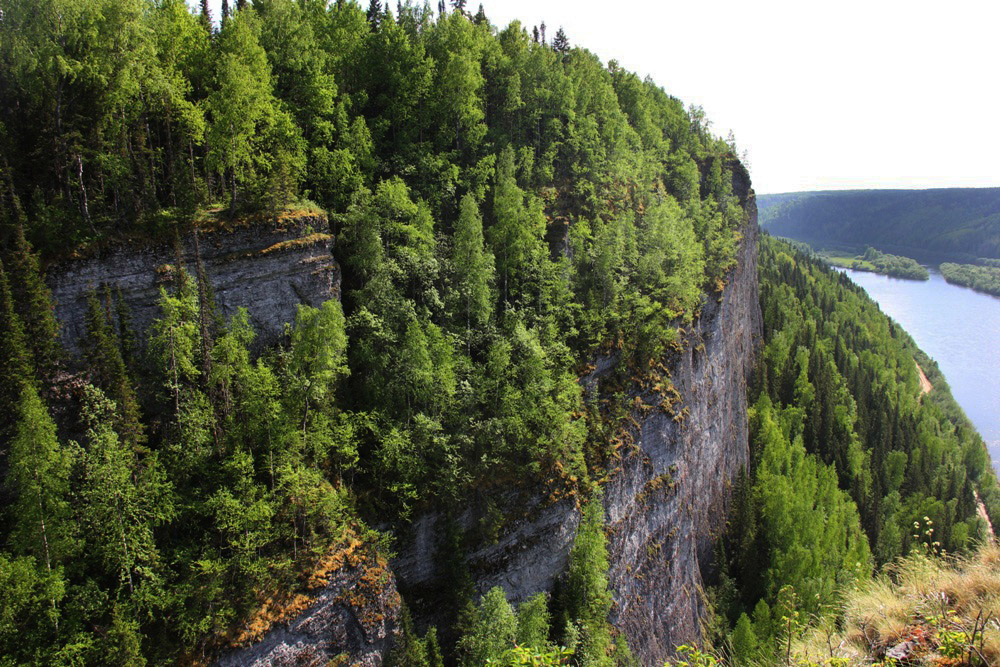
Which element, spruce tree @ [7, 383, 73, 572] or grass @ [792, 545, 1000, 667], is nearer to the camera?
grass @ [792, 545, 1000, 667]

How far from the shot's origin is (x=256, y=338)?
113 feet

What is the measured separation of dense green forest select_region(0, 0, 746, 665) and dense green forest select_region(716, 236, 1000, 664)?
24.3 meters

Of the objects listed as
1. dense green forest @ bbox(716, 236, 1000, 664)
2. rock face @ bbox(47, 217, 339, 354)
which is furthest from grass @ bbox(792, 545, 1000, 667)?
dense green forest @ bbox(716, 236, 1000, 664)

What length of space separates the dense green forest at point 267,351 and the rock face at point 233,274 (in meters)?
0.74

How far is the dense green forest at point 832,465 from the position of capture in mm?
61406

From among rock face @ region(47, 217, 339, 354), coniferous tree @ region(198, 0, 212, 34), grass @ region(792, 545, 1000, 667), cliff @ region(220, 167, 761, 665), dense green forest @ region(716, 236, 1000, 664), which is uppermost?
coniferous tree @ region(198, 0, 212, 34)

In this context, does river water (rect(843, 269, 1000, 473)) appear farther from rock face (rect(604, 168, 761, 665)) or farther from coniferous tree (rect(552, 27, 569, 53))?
coniferous tree (rect(552, 27, 569, 53))

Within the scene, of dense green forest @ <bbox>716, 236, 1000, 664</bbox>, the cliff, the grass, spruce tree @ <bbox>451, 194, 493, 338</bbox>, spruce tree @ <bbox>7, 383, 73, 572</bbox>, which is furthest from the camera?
dense green forest @ <bbox>716, 236, 1000, 664</bbox>

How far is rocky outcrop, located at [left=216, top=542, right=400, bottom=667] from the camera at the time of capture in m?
27.4

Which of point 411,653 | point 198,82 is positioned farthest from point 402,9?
point 411,653

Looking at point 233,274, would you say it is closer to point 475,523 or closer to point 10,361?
point 10,361

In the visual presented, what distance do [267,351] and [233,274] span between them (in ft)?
15.1

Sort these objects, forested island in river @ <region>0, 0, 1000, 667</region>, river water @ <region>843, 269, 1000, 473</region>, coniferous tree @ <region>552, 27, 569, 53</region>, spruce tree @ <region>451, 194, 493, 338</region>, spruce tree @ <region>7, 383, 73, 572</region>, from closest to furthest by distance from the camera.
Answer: spruce tree @ <region>7, 383, 73, 572</region>
forested island in river @ <region>0, 0, 1000, 667</region>
spruce tree @ <region>451, 194, 493, 338</region>
coniferous tree @ <region>552, 27, 569, 53</region>
river water @ <region>843, 269, 1000, 473</region>

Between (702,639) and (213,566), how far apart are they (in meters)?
42.9
